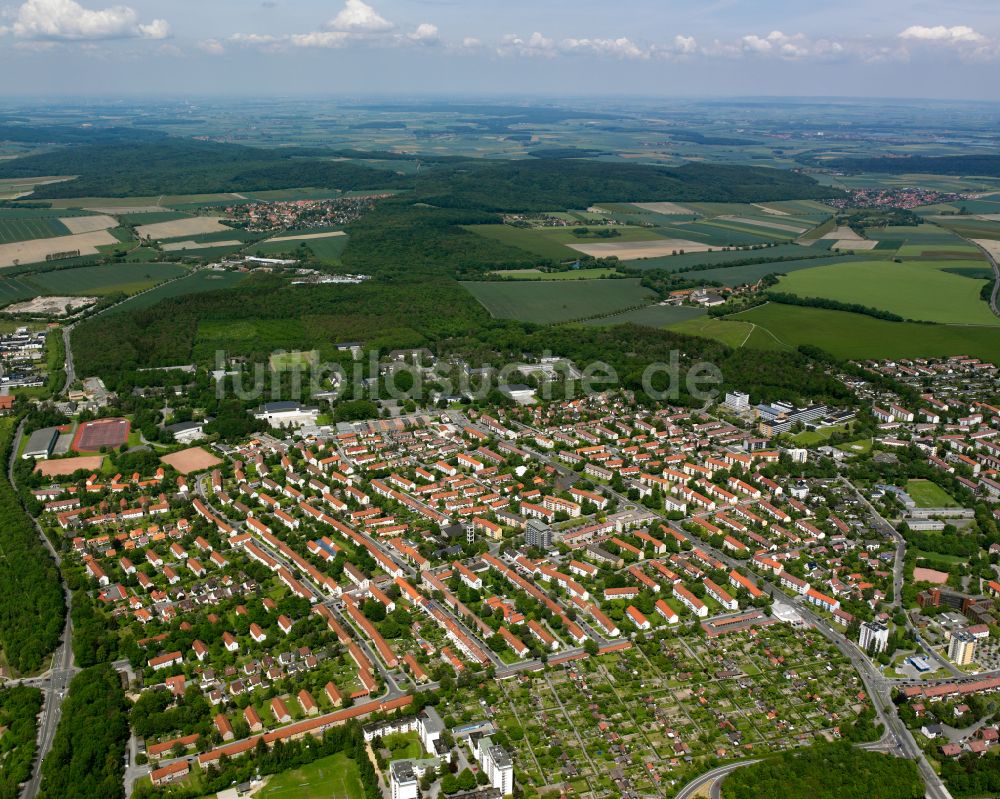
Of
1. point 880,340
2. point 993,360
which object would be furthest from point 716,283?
point 993,360

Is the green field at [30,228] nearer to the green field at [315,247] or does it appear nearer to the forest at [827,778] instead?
the green field at [315,247]

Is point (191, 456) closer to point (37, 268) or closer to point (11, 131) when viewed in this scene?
point (37, 268)

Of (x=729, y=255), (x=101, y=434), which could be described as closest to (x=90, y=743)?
(x=101, y=434)

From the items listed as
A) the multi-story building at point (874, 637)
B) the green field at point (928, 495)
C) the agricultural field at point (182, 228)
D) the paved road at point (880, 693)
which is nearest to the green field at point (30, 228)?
the agricultural field at point (182, 228)

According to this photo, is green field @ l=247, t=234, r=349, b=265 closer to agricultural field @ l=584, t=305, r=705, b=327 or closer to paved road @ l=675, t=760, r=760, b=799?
agricultural field @ l=584, t=305, r=705, b=327

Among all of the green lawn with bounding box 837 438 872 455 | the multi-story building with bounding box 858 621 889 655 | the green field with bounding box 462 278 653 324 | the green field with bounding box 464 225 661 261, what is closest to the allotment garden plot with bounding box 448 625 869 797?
the multi-story building with bounding box 858 621 889 655

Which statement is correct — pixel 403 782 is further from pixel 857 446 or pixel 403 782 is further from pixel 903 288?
pixel 903 288
